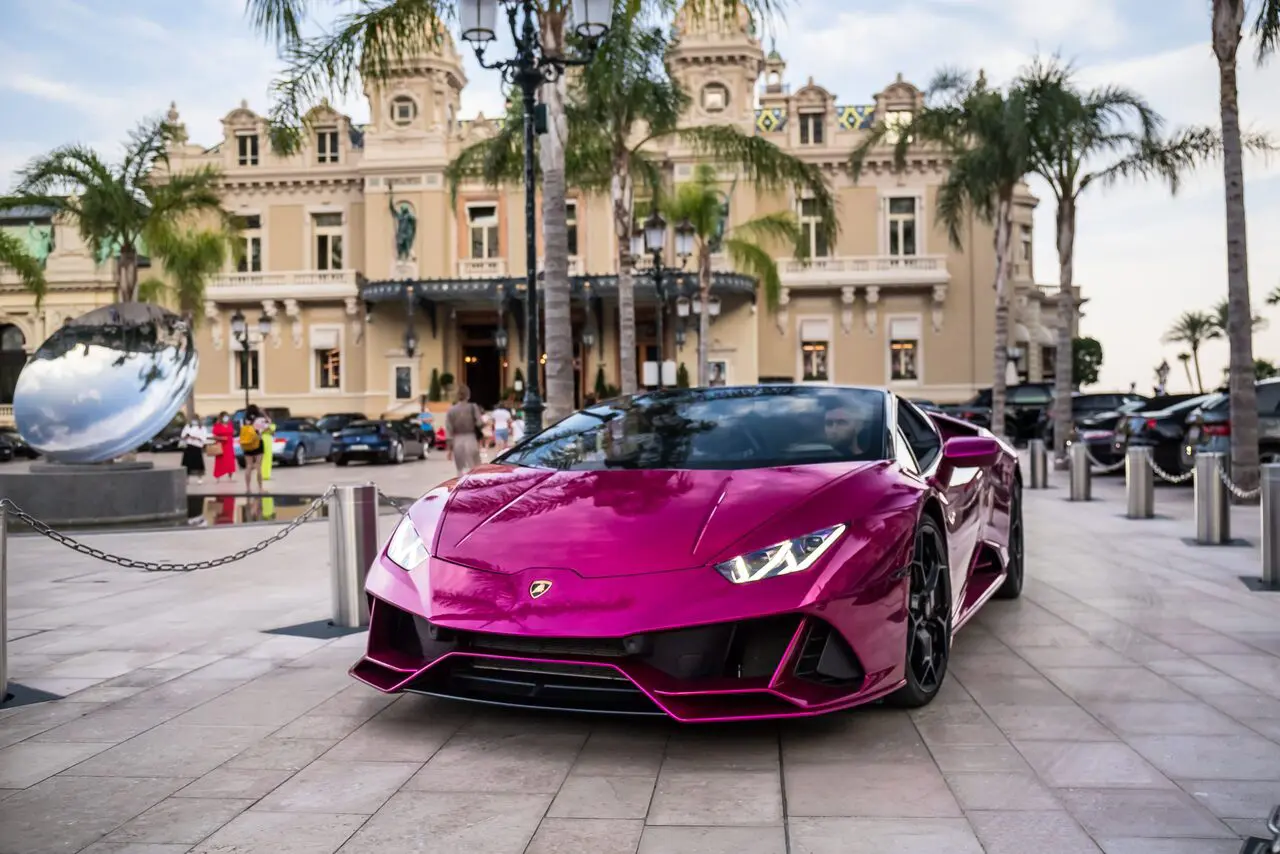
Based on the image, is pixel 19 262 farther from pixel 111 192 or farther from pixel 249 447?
pixel 249 447

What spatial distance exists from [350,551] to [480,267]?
135 ft

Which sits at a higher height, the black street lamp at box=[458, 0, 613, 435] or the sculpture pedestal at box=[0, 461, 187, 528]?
the black street lamp at box=[458, 0, 613, 435]

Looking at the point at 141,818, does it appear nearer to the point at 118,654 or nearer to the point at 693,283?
the point at 118,654

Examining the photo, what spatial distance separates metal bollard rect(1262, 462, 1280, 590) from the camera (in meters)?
7.62

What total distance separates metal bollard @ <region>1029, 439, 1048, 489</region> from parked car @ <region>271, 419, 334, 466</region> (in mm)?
18991

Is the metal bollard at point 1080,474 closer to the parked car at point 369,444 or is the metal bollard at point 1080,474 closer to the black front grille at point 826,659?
the black front grille at point 826,659

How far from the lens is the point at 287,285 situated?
48.1 m

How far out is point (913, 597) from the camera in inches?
178

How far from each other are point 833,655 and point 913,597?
0.68 m

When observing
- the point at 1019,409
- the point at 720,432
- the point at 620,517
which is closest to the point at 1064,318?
the point at 1019,409

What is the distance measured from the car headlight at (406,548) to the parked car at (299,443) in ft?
89.5

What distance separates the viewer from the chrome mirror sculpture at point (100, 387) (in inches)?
557

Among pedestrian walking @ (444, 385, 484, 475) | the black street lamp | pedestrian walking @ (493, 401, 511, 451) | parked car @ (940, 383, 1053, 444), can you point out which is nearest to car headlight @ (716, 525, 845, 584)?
the black street lamp

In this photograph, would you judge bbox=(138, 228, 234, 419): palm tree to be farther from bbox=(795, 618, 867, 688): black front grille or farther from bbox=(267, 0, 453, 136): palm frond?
bbox=(795, 618, 867, 688): black front grille
